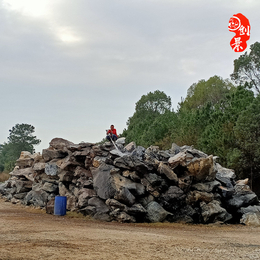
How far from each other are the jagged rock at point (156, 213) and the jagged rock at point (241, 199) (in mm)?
3257

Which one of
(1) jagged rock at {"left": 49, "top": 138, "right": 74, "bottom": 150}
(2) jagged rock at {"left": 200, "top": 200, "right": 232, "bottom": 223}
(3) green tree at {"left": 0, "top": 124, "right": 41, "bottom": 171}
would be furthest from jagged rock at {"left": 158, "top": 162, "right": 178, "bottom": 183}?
(3) green tree at {"left": 0, "top": 124, "right": 41, "bottom": 171}

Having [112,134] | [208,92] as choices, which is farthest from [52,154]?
[208,92]

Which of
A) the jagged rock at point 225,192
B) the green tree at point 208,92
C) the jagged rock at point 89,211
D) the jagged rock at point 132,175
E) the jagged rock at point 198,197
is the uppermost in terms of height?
the green tree at point 208,92

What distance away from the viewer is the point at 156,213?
14.1 metres

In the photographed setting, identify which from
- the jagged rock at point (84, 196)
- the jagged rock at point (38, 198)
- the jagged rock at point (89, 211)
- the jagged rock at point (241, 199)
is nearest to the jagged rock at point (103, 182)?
the jagged rock at point (84, 196)

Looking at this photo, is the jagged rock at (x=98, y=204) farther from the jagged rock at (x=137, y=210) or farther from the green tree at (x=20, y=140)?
the green tree at (x=20, y=140)

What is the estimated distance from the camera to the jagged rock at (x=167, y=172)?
15.0m

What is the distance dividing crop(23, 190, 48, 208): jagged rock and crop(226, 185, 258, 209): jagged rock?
9413mm

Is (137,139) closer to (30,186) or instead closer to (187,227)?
(30,186)

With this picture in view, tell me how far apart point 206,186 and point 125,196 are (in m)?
3.63

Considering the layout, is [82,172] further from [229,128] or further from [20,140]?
[20,140]

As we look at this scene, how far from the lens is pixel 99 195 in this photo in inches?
584

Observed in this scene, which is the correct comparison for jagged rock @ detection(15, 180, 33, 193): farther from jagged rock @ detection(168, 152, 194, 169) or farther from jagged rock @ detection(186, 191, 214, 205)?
jagged rock @ detection(186, 191, 214, 205)

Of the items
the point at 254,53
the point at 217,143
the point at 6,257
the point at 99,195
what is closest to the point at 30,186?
the point at 99,195
